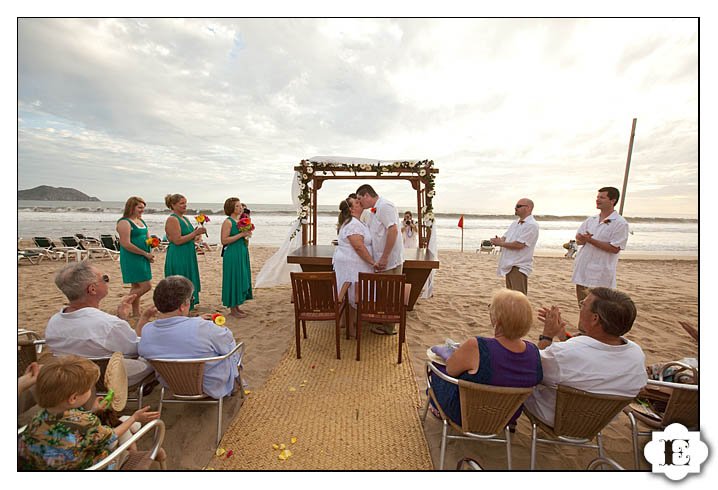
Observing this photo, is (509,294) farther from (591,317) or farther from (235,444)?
(235,444)

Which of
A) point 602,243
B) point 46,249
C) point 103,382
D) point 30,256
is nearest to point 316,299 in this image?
point 103,382

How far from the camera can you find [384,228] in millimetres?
4098

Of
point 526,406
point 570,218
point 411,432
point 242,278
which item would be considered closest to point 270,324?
point 242,278

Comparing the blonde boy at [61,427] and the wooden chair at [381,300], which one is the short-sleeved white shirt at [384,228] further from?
the blonde boy at [61,427]

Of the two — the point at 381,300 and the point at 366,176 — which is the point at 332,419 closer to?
the point at 381,300

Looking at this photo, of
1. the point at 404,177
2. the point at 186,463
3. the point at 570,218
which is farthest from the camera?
the point at 570,218

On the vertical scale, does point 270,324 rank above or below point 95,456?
below

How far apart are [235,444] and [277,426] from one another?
0.32 meters

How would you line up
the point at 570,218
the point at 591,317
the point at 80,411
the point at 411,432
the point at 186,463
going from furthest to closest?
1. the point at 570,218
2. the point at 411,432
3. the point at 186,463
4. the point at 591,317
5. the point at 80,411

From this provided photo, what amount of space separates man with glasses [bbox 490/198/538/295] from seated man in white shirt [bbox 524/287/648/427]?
8.52ft

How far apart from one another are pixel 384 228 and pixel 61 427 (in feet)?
11.1

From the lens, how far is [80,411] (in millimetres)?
1435

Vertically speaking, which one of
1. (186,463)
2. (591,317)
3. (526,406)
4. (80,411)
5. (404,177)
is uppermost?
(404,177)

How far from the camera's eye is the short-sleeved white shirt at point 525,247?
4.40 m
